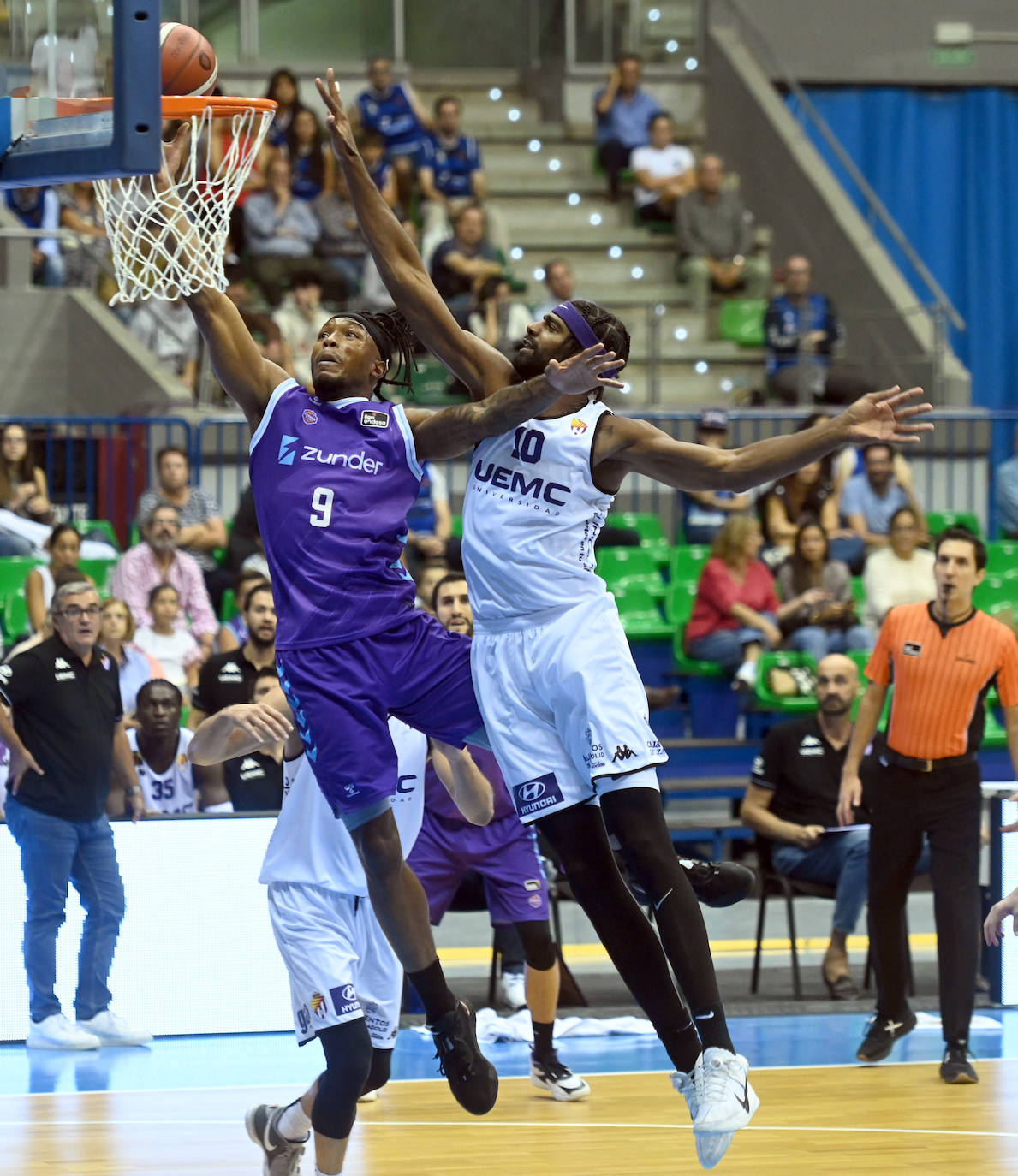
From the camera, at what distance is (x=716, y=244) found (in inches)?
647

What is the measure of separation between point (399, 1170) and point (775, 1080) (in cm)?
205

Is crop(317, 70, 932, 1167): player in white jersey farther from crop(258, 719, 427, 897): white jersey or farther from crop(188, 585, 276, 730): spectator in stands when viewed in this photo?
crop(188, 585, 276, 730): spectator in stands

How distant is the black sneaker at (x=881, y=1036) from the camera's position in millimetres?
8367

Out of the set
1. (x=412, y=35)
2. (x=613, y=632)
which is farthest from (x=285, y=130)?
(x=613, y=632)

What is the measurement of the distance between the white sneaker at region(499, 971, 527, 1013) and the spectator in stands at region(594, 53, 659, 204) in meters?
9.51

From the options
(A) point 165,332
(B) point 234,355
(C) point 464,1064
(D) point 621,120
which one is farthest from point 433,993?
(D) point 621,120

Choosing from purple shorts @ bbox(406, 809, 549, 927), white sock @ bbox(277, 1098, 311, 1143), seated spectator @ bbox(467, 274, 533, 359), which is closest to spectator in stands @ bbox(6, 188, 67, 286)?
seated spectator @ bbox(467, 274, 533, 359)

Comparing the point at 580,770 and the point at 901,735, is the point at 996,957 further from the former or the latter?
the point at 580,770

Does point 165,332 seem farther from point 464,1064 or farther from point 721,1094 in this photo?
point 721,1094

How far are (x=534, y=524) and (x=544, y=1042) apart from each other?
9.36 ft

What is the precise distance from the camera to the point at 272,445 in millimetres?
5750

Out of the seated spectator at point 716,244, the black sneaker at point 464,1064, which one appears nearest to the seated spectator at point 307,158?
the seated spectator at point 716,244

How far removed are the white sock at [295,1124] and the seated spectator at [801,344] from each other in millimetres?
9810

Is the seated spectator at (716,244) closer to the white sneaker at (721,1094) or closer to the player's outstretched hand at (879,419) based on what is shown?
the player's outstretched hand at (879,419)
